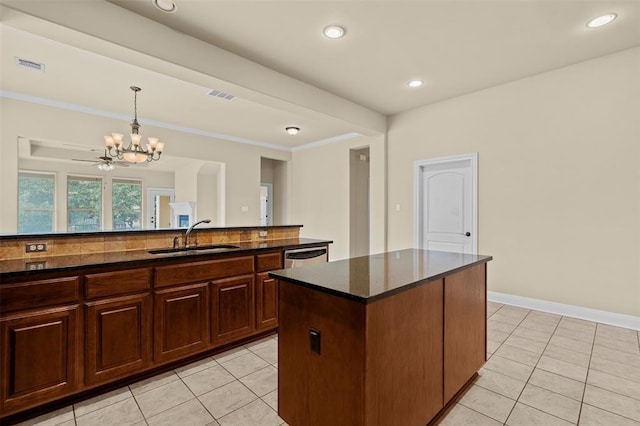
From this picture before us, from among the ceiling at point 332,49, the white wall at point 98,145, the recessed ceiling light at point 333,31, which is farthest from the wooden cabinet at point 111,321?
the white wall at point 98,145

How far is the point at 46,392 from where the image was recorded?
1.84m

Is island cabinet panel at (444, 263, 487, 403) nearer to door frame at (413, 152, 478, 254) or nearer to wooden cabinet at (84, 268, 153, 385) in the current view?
wooden cabinet at (84, 268, 153, 385)

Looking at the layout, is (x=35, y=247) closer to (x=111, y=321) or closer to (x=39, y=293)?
(x=39, y=293)

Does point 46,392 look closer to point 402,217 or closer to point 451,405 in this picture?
point 451,405

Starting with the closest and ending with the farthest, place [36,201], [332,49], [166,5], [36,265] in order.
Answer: [36,265], [166,5], [332,49], [36,201]

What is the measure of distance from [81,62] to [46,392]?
3.36 meters

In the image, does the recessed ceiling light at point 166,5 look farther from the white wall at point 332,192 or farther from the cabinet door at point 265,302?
the white wall at point 332,192

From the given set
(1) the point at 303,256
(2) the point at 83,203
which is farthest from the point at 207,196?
(1) the point at 303,256

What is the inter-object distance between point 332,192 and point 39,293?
A: 5473 millimetres

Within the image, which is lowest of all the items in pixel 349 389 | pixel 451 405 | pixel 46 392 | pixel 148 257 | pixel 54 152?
pixel 451 405

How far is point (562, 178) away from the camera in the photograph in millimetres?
3621

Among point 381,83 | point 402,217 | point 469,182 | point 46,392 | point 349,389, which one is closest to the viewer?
point 349,389

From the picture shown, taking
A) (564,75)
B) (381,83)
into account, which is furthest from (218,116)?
(564,75)

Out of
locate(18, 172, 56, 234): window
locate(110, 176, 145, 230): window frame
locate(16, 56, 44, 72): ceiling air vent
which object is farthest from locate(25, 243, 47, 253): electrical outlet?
locate(110, 176, 145, 230): window frame
